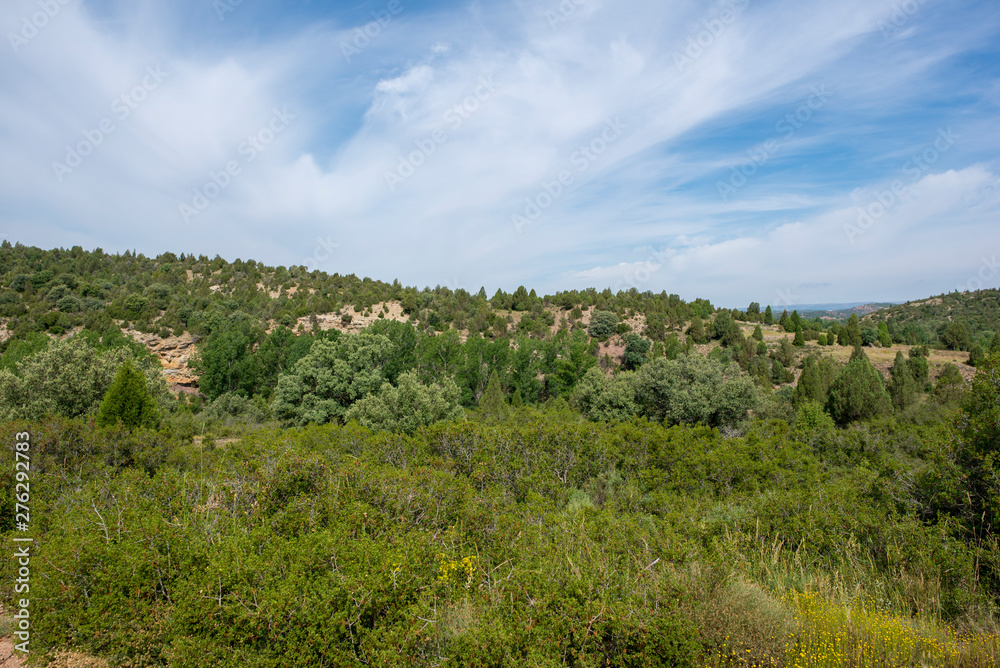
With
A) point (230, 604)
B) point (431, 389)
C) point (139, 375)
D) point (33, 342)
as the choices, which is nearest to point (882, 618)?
point (230, 604)

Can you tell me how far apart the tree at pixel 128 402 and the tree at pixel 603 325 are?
134 feet

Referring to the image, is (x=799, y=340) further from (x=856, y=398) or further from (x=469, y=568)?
(x=469, y=568)

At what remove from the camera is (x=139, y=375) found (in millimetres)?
13000

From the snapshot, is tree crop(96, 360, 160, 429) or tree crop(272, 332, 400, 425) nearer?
tree crop(96, 360, 160, 429)

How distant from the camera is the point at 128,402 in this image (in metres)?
12.5

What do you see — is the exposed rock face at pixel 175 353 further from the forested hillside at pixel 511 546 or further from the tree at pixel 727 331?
the tree at pixel 727 331

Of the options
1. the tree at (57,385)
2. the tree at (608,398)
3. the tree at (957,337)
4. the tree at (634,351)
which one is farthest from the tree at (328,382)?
the tree at (957,337)

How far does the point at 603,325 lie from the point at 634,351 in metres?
6.72

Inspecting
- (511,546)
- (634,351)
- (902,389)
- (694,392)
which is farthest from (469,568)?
(634,351)

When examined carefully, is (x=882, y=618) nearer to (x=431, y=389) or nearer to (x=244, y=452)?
(x=244, y=452)

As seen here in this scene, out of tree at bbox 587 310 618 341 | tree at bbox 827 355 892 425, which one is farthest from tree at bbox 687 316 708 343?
tree at bbox 827 355 892 425

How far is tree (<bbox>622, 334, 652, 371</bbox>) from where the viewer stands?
42.2 meters

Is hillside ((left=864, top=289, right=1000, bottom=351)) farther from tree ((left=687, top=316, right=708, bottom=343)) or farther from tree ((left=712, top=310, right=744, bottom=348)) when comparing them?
tree ((left=687, top=316, right=708, bottom=343))

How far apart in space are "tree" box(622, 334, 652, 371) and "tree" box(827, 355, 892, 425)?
16.9 meters
